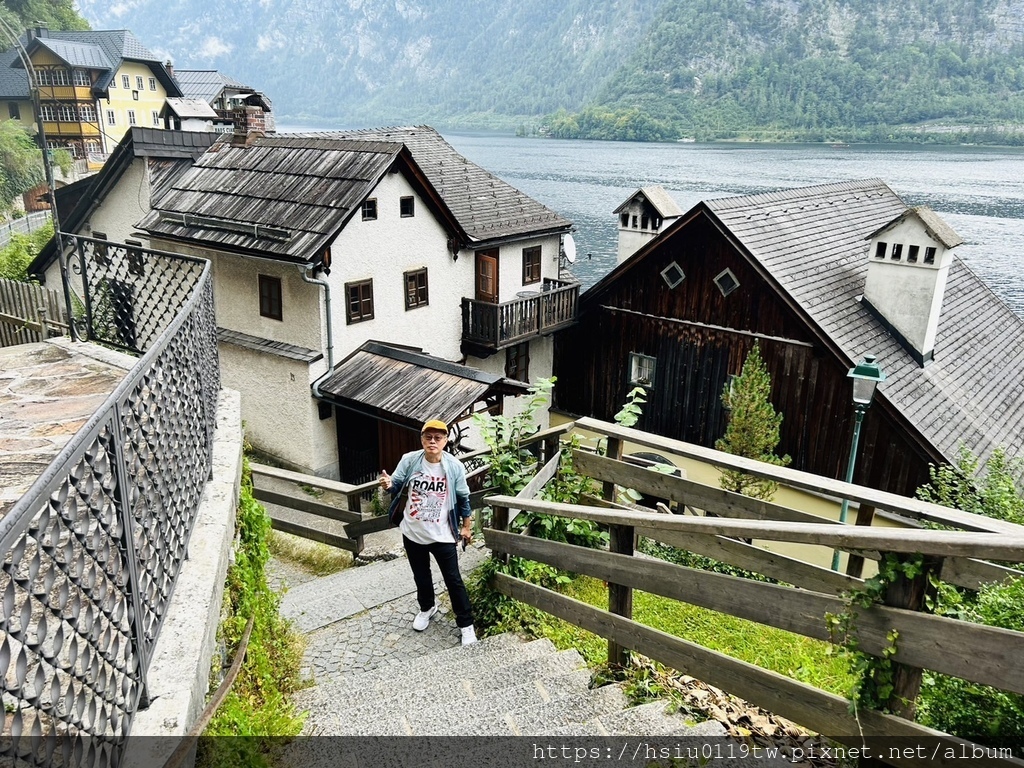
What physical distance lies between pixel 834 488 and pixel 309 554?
7.61m

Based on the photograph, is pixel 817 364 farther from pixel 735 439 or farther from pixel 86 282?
pixel 86 282

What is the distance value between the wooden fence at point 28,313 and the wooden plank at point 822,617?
7.11 metres

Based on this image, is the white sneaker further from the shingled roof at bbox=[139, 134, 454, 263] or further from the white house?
the shingled roof at bbox=[139, 134, 454, 263]

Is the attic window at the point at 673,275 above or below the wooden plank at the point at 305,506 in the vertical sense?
above

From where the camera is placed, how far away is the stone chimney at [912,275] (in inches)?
603

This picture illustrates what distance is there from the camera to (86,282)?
611 centimetres

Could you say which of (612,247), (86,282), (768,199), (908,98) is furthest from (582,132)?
(86,282)

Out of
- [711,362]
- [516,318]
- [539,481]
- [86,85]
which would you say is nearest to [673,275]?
[711,362]

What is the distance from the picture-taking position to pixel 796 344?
51.6ft

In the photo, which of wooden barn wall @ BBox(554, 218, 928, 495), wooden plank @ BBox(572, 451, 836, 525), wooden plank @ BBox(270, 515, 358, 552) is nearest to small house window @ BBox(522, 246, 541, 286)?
wooden barn wall @ BBox(554, 218, 928, 495)

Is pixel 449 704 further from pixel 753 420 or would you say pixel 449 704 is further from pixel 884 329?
pixel 884 329

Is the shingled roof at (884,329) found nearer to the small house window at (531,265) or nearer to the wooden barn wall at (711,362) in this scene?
the wooden barn wall at (711,362)

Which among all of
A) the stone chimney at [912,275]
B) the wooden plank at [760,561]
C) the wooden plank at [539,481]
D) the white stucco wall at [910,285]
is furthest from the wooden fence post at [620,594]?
the white stucco wall at [910,285]

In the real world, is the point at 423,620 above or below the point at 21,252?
below
